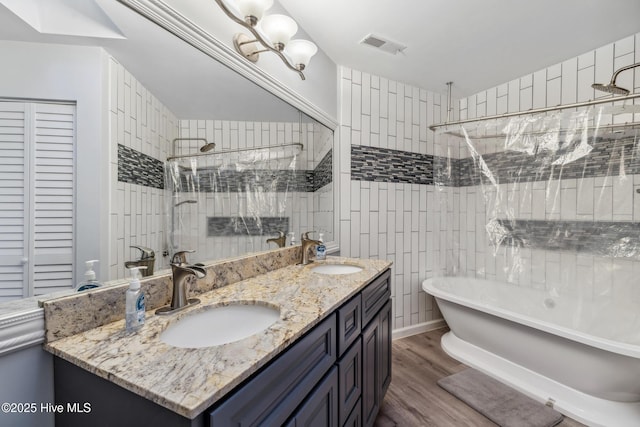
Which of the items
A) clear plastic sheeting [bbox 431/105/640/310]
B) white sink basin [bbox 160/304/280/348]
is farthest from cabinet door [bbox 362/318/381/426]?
clear plastic sheeting [bbox 431/105/640/310]

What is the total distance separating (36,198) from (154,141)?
40 cm

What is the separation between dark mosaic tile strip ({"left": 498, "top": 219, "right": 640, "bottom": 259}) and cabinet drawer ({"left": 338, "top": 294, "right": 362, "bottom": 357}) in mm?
1607

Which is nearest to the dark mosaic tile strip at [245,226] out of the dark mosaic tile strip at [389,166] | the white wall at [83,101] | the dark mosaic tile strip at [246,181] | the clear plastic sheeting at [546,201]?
the dark mosaic tile strip at [246,181]

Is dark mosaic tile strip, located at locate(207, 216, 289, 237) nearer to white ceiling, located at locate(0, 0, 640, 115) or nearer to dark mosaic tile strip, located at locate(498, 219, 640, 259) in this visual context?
white ceiling, located at locate(0, 0, 640, 115)

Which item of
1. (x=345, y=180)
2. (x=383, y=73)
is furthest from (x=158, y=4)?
(x=383, y=73)

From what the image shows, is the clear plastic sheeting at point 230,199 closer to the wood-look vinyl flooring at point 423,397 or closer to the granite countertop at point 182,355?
the granite countertop at point 182,355

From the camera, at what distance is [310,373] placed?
89 cm

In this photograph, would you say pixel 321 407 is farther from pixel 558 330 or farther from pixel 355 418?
pixel 558 330

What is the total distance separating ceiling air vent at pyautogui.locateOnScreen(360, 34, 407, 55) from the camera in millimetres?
1991

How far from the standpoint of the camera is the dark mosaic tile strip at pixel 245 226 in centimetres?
128

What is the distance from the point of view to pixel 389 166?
8.68ft

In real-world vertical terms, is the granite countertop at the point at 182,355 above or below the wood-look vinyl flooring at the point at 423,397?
above

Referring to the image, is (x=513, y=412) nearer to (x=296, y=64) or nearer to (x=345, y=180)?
(x=345, y=180)

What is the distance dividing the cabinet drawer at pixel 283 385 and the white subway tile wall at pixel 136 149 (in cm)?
58
